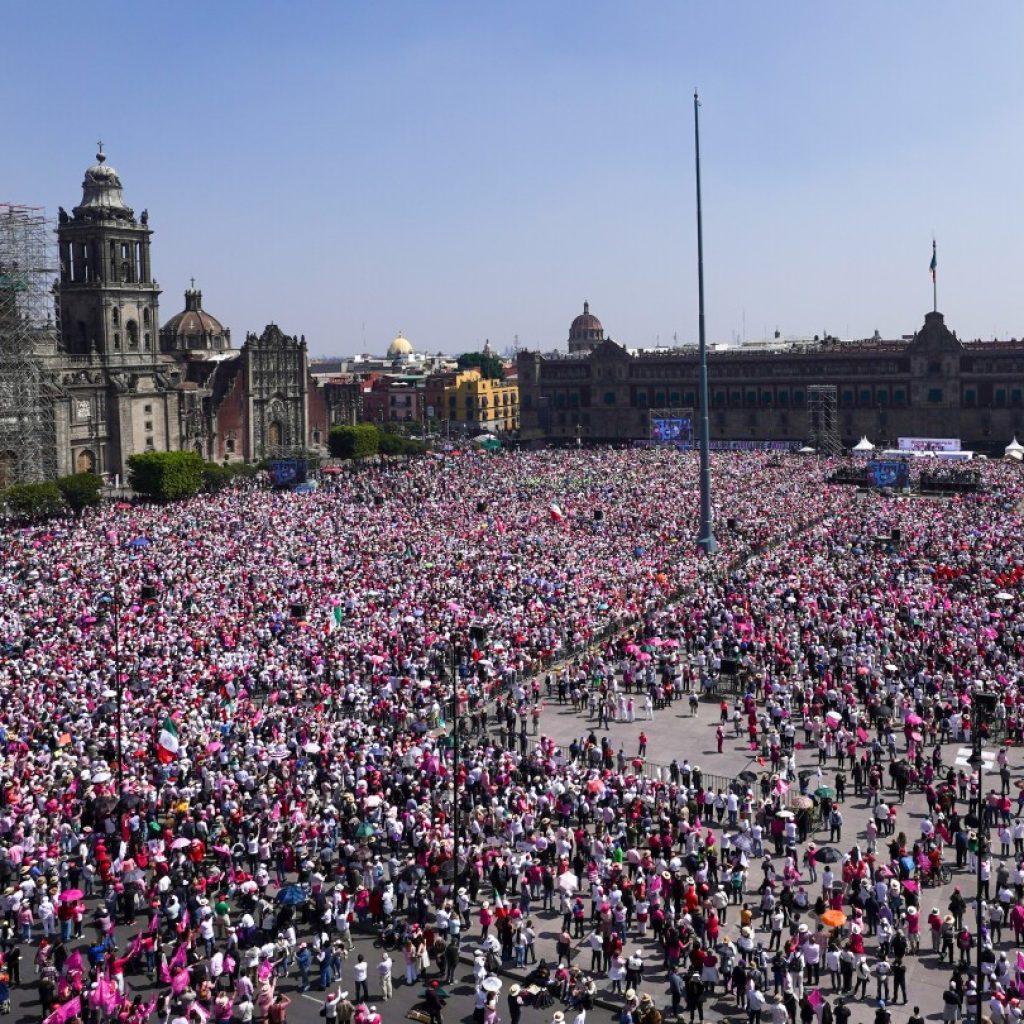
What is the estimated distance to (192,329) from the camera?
384 ft

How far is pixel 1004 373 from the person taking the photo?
107 metres

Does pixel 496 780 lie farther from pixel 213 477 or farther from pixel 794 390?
pixel 794 390

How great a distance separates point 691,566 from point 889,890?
93.5 feet

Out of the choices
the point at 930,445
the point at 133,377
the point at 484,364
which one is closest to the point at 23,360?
the point at 133,377

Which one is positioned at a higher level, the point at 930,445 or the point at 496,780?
the point at 930,445

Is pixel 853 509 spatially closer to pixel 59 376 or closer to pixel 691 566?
pixel 691 566

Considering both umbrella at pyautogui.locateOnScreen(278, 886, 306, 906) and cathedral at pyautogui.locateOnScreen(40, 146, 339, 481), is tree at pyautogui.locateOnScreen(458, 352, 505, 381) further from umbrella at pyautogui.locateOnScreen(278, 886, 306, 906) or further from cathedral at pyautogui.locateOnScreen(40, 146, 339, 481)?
umbrella at pyautogui.locateOnScreen(278, 886, 306, 906)

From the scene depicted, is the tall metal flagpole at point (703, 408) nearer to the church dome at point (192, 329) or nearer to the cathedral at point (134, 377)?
the cathedral at point (134, 377)

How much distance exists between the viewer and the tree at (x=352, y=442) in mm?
95938

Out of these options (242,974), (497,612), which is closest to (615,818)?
(242,974)

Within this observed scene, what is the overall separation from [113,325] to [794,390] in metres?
61.3

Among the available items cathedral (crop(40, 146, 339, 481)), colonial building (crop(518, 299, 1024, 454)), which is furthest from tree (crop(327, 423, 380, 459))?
colonial building (crop(518, 299, 1024, 454))

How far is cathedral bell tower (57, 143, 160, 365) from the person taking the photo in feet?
301

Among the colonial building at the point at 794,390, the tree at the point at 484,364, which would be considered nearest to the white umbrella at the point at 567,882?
the colonial building at the point at 794,390
